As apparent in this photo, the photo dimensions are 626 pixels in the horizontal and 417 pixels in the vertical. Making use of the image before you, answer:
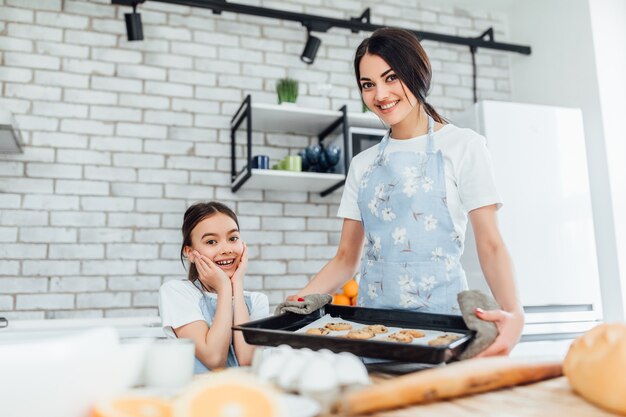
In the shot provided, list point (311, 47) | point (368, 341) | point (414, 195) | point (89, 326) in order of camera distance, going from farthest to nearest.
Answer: point (311, 47) < point (89, 326) < point (414, 195) < point (368, 341)

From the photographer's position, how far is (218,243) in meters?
1.57

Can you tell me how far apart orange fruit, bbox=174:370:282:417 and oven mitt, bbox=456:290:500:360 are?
1.63 ft

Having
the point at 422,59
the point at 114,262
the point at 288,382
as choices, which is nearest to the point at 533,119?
Result: the point at 422,59

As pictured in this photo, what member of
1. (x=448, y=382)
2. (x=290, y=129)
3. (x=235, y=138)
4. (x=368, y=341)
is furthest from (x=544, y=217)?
(x=448, y=382)

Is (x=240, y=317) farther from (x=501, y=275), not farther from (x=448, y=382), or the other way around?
(x=448, y=382)

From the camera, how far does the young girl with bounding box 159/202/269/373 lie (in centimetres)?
133

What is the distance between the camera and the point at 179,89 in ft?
9.92

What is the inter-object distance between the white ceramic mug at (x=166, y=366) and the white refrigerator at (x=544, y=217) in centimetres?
217

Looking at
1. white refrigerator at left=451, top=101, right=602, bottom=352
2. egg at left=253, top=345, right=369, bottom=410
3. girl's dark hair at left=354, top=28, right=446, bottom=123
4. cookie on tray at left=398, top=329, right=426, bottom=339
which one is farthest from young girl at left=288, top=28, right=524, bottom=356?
white refrigerator at left=451, top=101, right=602, bottom=352

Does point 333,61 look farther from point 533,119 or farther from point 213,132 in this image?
point 533,119

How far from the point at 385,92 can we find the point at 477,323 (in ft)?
2.40

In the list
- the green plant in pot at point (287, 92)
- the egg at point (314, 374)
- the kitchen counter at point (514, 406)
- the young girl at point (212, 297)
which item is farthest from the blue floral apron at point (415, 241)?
the green plant in pot at point (287, 92)

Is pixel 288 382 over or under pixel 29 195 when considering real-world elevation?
under

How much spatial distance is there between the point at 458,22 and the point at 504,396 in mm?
3445
